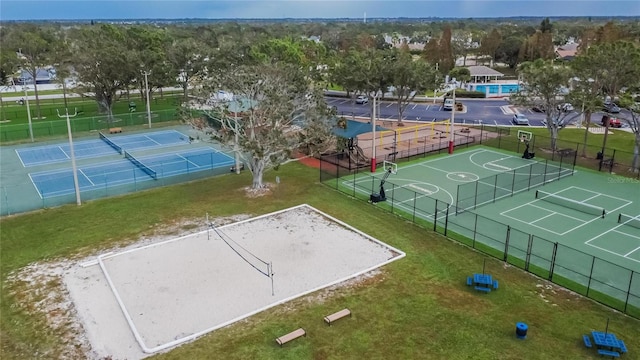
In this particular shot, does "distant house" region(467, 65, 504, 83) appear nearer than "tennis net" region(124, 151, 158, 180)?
No

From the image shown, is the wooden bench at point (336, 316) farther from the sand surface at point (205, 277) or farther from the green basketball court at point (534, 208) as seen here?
the green basketball court at point (534, 208)

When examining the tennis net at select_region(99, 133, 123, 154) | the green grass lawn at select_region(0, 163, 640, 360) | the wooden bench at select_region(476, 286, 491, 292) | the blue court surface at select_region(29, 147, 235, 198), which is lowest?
the green grass lawn at select_region(0, 163, 640, 360)

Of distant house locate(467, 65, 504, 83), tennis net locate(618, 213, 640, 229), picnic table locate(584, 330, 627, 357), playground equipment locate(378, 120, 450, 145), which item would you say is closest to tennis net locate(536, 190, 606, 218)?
tennis net locate(618, 213, 640, 229)

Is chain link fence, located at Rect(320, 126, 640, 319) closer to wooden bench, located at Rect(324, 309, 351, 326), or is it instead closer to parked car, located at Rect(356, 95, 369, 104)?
wooden bench, located at Rect(324, 309, 351, 326)

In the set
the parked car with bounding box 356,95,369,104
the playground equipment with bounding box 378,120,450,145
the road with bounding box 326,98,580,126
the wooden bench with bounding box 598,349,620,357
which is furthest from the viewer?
the parked car with bounding box 356,95,369,104

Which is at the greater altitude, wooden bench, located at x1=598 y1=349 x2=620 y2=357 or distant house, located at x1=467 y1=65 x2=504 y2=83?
distant house, located at x1=467 y1=65 x2=504 y2=83

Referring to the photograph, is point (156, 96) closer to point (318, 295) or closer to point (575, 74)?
point (575, 74)

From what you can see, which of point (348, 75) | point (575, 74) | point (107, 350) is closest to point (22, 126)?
point (348, 75)
